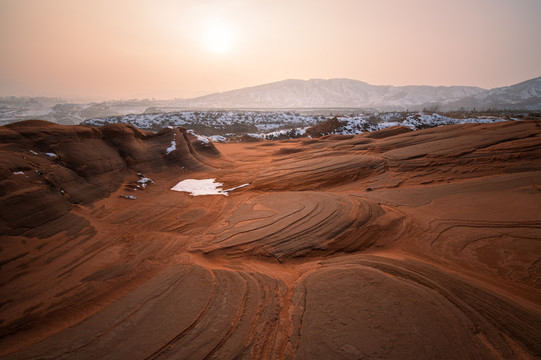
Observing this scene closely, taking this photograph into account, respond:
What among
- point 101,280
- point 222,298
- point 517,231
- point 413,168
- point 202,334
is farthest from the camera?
point 413,168

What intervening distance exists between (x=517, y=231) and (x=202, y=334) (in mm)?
6708

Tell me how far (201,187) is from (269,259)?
6.30 m

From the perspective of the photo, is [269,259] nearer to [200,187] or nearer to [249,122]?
[200,187]

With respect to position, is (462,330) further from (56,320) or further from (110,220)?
(110,220)

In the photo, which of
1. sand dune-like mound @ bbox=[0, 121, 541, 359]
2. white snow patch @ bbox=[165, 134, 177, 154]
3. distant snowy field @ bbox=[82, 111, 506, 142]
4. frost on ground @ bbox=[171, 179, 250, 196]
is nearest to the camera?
sand dune-like mound @ bbox=[0, 121, 541, 359]

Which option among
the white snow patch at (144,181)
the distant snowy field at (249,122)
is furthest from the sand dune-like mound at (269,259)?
the distant snowy field at (249,122)

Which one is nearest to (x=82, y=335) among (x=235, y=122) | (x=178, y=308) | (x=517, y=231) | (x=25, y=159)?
(x=178, y=308)

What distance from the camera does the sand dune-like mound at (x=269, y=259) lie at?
8.82 feet

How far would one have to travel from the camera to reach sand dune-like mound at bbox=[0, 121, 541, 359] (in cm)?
269

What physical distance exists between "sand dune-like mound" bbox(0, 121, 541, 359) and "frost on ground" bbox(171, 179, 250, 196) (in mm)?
255

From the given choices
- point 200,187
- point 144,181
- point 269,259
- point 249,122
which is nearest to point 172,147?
point 144,181

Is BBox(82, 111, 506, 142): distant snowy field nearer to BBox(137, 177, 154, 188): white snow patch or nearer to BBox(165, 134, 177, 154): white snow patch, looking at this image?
BBox(165, 134, 177, 154): white snow patch

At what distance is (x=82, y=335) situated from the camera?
9.46 ft

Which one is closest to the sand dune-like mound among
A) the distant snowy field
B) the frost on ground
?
the frost on ground
